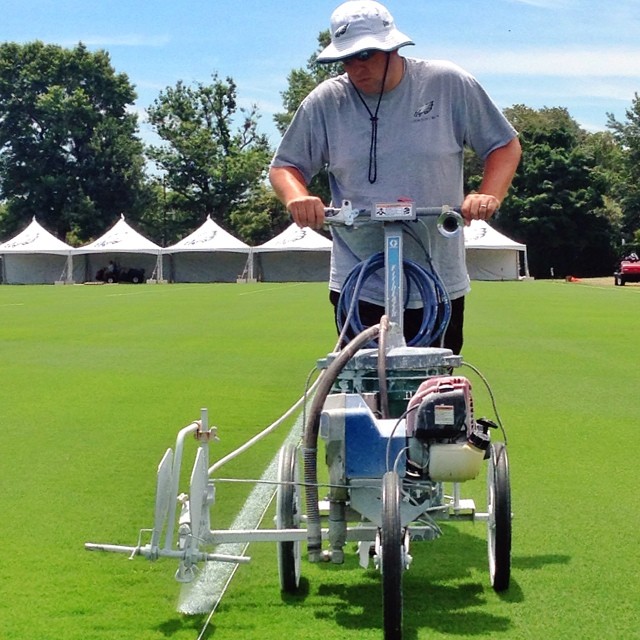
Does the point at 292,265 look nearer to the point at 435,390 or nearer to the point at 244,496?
the point at 244,496

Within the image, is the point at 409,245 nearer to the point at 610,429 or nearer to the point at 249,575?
the point at 249,575

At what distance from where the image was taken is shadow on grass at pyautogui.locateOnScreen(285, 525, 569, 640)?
13.4 ft

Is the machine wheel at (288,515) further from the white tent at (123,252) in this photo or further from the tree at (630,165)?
the tree at (630,165)

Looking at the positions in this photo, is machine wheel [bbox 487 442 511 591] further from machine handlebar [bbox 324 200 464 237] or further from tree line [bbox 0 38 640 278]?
tree line [bbox 0 38 640 278]

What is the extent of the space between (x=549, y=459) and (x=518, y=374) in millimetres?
5666

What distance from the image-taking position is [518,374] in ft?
43.4

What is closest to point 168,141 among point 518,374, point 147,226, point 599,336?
point 147,226

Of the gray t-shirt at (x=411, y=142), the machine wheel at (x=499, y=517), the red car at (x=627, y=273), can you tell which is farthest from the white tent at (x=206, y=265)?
the machine wheel at (x=499, y=517)

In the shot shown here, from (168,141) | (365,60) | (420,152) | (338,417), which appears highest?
(168,141)

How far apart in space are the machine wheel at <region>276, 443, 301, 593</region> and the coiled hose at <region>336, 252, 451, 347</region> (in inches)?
22.4

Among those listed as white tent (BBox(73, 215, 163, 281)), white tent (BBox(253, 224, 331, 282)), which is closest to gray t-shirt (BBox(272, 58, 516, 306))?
white tent (BBox(73, 215, 163, 281))

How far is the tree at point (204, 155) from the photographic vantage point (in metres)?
88.8

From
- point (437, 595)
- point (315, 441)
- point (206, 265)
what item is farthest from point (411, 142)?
point (206, 265)

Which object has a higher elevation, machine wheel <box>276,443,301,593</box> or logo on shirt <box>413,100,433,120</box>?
logo on shirt <box>413,100,433,120</box>
